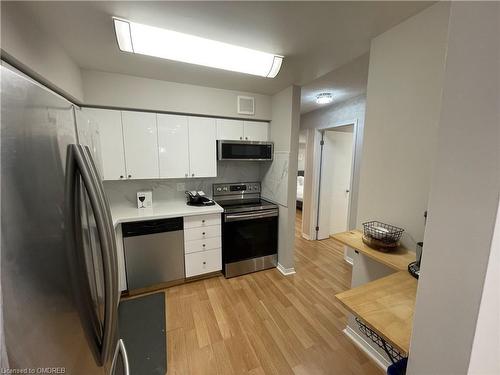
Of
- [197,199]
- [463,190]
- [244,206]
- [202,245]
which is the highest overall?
[463,190]

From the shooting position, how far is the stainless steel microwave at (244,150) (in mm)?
2635

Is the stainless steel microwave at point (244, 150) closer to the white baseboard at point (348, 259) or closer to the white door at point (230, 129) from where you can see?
the white door at point (230, 129)

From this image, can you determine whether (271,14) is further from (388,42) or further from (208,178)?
(208,178)

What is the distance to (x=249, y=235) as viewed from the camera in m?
2.69

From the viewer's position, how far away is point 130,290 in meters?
2.25

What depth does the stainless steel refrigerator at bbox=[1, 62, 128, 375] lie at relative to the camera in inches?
17.0

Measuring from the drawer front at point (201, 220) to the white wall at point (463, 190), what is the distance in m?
2.15

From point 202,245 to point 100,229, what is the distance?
1.91 metres

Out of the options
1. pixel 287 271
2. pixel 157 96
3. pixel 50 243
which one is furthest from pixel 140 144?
pixel 287 271

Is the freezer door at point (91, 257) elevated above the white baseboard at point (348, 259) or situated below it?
above

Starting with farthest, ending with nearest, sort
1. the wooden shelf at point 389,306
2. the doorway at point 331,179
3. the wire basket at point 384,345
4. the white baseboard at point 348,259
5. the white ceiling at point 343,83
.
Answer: the doorway at point 331,179 → the white baseboard at point 348,259 → the white ceiling at point 343,83 → the wire basket at point 384,345 → the wooden shelf at point 389,306

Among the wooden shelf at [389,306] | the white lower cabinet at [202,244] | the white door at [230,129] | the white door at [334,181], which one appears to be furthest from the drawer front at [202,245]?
the white door at [334,181]

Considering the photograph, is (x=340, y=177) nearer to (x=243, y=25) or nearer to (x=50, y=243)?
(x=243, y=25)

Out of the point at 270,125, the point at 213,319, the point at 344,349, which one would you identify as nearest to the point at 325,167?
the point at 270,125
